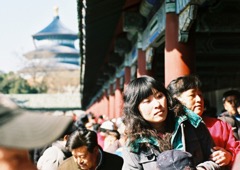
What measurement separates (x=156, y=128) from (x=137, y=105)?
14 centimetres

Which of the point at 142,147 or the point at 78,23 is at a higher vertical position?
the point at 78,23

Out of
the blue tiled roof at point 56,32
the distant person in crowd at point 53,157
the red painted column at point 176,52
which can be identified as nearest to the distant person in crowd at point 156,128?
the distant person in crowd at point 53,157

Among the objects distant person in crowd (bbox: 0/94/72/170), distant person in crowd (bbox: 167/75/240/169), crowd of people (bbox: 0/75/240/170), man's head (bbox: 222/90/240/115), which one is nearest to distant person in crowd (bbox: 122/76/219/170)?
crowd of people (bbox: 0/75/240/170)

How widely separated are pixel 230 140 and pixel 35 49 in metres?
76.7

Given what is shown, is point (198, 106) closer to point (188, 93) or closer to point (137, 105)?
point (188, 93)

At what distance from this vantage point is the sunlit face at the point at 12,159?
1089 millimetres

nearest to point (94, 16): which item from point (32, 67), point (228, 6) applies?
point (228, 6)

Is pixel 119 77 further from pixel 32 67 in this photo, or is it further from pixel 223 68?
pixel 32 67

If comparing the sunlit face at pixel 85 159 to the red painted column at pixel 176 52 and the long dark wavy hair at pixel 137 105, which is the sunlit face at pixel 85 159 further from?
the red painted column at pixel 176 52

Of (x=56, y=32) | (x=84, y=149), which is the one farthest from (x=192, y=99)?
(x=56, y=32)

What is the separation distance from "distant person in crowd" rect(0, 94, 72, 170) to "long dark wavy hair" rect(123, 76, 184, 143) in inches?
57.7

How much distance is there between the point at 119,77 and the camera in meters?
16.4

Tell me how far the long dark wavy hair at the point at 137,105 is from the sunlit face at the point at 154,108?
18 millimetres

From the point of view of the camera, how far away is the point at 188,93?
304 centimetres
